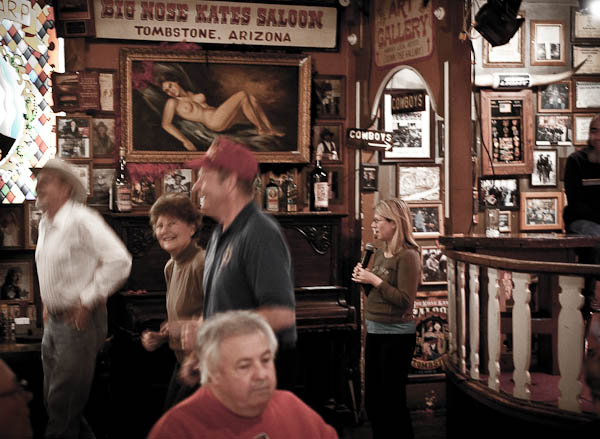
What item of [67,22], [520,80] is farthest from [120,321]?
[520,80]

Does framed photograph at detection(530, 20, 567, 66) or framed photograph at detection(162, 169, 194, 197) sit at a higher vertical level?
framed photograph at detection(530, 20, 567, 66)

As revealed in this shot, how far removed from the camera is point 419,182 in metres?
5.60

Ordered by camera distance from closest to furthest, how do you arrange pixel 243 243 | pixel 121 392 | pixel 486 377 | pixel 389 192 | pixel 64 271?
1. pixel 243 243
2. pixel 64 271
3. pixel 486 377
4. pixel 121 392
5. pixel 389 192

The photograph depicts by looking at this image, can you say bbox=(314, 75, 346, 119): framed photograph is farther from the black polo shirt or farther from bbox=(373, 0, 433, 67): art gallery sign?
the black polo shirt

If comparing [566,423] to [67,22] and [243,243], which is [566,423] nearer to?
[243,243]

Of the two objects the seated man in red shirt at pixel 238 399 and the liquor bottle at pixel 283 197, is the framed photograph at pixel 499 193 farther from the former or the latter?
the seated man in red shirt at pixel 238 399

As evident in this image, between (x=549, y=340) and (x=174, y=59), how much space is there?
3296 millimetres

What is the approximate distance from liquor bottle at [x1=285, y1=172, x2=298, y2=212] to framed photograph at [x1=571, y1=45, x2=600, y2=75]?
2.75 metres

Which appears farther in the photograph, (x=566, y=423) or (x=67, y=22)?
(x=67, y=22)

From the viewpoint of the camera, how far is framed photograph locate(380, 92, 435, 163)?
18.3 ft

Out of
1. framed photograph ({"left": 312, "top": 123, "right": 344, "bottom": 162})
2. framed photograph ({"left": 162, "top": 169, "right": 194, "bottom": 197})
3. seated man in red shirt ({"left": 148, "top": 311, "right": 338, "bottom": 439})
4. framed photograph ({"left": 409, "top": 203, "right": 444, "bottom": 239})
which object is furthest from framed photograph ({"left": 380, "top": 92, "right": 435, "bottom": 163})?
seated man in red shirt ({"left": 148, "top": 311, "right": 338, "bottom": 439})

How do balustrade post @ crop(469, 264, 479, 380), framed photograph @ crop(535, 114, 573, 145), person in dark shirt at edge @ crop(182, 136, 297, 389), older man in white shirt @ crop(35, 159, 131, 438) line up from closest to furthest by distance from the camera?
person in dark shirt at edge @ crop(182, 136, 297, 389) < older man in white shirt @ crop(35, 159, 131, 438) < balustrade post @ crop(469, 264, 479, 380) < framed photograph @ crop(535, 114, 573, 145)

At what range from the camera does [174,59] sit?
5.06 metres

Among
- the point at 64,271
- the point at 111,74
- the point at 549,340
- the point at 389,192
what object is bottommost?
the point at 549,340
